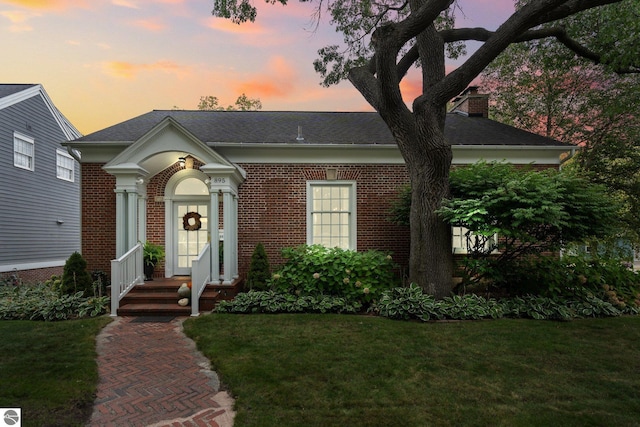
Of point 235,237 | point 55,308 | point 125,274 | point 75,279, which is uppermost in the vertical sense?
point 235,237

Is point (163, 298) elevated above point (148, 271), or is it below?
below

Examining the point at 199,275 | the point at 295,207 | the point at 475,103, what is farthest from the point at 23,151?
the point at 475,103

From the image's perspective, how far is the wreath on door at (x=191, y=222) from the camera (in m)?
8.86

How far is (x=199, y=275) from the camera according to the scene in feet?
22.8

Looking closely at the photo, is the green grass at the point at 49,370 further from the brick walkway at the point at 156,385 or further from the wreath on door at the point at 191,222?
the wreath on door at the point at 191,222

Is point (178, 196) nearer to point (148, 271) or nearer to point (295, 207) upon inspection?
point (148, 271)

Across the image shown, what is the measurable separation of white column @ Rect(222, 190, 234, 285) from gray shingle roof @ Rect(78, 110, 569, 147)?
194 cm

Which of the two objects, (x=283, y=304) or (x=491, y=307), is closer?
(x=491, y=307)

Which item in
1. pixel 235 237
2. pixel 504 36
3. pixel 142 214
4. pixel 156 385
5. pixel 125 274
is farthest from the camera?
pixel 142 214

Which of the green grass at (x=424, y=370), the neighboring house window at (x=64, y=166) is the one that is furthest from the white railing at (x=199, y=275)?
the neighboring house window at (x=64, y=166)

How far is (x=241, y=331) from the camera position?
562cm

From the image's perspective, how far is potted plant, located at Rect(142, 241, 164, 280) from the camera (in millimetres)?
8195

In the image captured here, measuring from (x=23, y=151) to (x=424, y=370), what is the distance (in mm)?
16014

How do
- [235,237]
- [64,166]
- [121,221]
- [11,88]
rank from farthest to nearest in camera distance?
[64,166] → [11,88] → [235,237] → [121,221]
